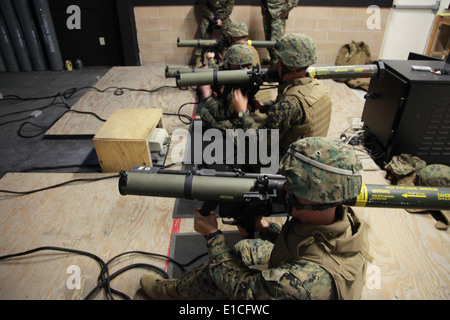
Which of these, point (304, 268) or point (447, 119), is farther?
point (447, 119)

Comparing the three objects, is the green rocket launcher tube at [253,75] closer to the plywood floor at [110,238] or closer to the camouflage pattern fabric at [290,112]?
the camouflage pattern fabric at [290,112]

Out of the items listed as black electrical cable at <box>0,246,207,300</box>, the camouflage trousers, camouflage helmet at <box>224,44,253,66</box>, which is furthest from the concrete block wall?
the camouflage trousers

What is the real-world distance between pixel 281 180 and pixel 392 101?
5.89 feet

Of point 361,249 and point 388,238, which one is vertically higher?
point 361,249

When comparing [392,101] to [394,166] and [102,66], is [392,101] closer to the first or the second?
[394,166]

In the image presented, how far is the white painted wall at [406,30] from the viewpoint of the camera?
16.1 ft

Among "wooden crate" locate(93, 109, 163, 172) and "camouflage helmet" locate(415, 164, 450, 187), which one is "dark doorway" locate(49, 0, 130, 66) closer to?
"wooden crate" locate(93, 109, 163, 172)

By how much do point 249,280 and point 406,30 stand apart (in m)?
5.65

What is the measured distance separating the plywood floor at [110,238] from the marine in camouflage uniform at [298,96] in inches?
27.7

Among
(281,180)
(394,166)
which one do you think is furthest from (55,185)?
(394,166)

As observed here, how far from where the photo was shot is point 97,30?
211 inches

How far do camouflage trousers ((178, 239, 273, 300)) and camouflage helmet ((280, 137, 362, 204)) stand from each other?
1.69ft
